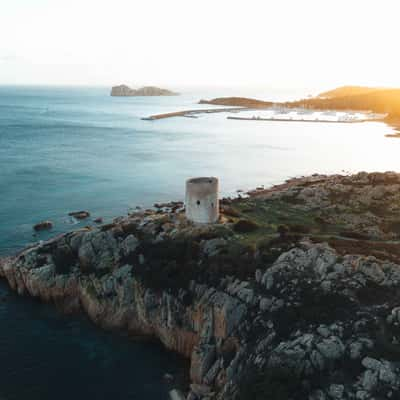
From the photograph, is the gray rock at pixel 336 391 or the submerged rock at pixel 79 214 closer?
the gray rock at pixel 336 391

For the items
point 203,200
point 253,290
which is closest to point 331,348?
point 253,290

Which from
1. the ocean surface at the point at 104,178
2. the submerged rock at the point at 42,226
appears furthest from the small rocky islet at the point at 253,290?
the submerged rock at the point at 42,226

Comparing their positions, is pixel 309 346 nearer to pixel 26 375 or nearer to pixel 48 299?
pixel 26 375

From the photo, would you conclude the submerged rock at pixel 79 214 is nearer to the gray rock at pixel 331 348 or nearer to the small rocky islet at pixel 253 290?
the small rocky islet at pixel 253 290

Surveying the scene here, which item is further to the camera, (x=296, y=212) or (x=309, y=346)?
(x=296, y=212)

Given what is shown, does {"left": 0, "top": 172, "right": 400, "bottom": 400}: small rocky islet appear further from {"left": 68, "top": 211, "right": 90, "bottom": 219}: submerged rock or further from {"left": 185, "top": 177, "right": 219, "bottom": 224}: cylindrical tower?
{"left": 68, "top": 211, "right": 90, "bottom": 219}: submerged rock

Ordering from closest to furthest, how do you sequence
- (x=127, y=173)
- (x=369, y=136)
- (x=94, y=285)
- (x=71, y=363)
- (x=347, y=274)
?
(x=347, y=274) → (x=71, y=363) → (x=94, y=285) → (x=127, y=173) → (x=369, y=136)

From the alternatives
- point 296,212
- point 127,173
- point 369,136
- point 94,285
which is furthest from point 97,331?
point 369,136
